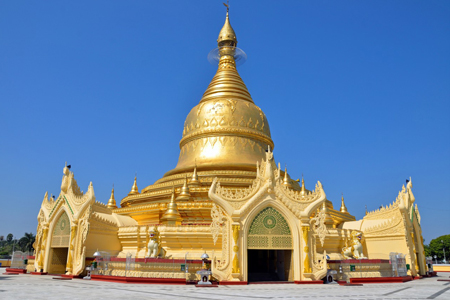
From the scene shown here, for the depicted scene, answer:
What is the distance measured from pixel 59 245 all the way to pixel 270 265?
11.3 metres

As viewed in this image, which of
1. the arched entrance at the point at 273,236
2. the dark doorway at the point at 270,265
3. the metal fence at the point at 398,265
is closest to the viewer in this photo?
the arched entrance at the point at 273,236

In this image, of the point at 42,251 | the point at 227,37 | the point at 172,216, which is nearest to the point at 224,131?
the point at 172,216

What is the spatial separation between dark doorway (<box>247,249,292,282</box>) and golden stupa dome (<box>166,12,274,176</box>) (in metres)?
7.07

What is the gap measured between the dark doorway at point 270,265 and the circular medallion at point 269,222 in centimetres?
150

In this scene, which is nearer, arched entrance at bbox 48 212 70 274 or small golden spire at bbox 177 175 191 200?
arched entrance at bbox 48 212 70 274

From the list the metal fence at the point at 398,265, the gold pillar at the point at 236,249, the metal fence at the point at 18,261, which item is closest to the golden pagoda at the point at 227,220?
the gold pillar at the point at 236,249

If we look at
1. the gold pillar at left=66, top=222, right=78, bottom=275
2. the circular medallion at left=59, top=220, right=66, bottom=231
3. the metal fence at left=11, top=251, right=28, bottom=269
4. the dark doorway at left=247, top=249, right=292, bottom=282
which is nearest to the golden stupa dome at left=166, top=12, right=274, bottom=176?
the dark doorway at left=247, top=249, right=292, bottom=282

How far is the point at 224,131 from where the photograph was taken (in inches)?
1129

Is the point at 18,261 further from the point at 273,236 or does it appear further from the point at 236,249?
the point at 273,236

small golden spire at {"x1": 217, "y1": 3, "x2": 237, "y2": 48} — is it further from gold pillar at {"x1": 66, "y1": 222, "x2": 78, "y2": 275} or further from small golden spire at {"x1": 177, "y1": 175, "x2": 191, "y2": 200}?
gold pillar at {"x1": 66, "y1": 222, "x2": 78, "y2": 275}

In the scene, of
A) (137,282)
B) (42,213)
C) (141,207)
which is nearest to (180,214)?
(141,207)

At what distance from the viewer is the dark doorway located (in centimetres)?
1722

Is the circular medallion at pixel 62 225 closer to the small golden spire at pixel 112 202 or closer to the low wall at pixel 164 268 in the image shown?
the low wall at pixel 164 268

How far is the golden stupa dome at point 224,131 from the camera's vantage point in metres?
27.8
